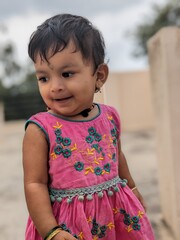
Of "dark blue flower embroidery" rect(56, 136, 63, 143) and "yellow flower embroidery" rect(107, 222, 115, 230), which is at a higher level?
"dark blue flower embroidery" rect(56, 136, 63, 143)

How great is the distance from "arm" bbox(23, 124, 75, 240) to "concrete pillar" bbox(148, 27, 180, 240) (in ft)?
6.18

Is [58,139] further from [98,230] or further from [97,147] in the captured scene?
[98,230]

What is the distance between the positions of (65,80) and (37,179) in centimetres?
35

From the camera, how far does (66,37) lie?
4.60 feet

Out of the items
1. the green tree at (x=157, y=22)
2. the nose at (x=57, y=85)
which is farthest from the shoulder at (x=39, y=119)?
the green tree at (x=157, y=22)

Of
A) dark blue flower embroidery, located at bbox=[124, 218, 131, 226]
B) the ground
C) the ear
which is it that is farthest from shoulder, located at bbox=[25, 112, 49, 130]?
the ground

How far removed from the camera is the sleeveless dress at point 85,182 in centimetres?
142

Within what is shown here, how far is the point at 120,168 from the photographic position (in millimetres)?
1724

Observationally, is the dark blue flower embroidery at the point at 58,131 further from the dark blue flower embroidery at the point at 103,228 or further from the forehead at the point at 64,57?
the dark blue flower embroidery at the point at 103,228

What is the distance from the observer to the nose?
140 cm

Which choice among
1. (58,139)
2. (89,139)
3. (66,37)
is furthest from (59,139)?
(66,37)

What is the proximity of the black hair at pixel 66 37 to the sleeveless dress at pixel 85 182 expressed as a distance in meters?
0.23

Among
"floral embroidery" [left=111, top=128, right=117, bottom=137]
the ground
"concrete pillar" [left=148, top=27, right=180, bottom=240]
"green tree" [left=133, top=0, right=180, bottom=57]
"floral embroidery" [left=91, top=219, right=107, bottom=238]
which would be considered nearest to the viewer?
"floral embroidery" [left=91, top=219, right=107, bottom=238]

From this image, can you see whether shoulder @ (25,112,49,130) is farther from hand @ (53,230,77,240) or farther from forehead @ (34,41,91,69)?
hand @ (53,230,77,240)
